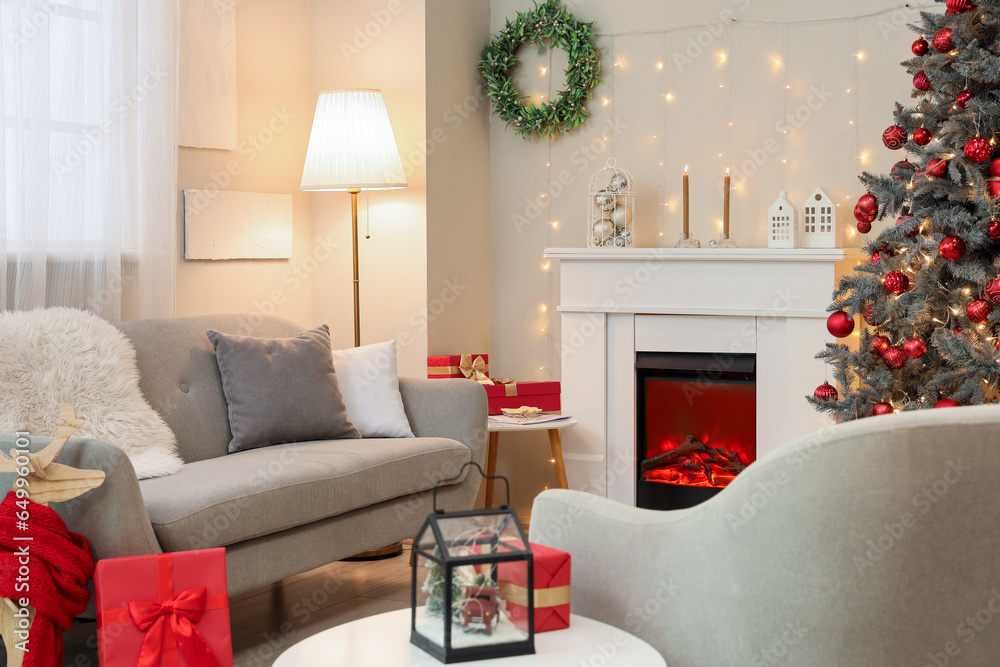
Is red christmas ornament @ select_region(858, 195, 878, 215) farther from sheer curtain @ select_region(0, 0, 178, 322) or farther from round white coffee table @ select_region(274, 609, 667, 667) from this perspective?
sheer curtain @ select_region(0, 0, 178, 322)

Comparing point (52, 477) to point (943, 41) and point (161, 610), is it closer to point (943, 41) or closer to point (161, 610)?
point (161, 610)

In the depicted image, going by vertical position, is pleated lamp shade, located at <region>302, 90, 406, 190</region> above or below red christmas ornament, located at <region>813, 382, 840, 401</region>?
above

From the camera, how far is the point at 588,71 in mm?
3943

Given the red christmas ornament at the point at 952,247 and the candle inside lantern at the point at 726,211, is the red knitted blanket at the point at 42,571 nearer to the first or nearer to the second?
the red christmas ornament at the point at 952,247

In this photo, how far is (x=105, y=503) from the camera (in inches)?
79.3

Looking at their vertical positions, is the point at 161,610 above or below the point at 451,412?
below

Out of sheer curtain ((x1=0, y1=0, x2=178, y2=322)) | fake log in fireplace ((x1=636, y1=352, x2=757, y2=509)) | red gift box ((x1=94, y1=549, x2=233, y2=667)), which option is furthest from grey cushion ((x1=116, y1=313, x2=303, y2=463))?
fake log in fireplace ((x1=636, y1=352, x2=757, y2=509))

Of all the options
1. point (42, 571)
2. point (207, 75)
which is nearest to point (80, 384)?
point (42, 571)

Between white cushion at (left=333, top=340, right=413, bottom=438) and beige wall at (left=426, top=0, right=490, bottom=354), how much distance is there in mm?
633

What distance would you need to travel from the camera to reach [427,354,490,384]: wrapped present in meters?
3.83

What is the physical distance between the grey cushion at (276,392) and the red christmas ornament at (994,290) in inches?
76.7

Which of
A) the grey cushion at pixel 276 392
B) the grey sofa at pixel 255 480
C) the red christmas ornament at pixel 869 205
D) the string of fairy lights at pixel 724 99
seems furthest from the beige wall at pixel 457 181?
the red christmas ornament at pixel 869 205

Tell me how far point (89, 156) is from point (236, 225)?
28.8 inches

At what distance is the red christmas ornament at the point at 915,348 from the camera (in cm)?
272
